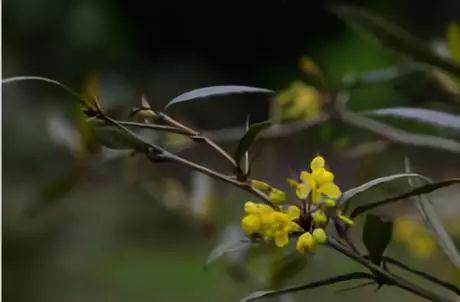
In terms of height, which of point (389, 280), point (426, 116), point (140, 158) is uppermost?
point (140, 158)

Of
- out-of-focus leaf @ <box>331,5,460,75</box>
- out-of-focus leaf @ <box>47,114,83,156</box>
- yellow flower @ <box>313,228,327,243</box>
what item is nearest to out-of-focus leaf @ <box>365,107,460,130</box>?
out-of-focus leaf @ <box>331,5,460,75</box>

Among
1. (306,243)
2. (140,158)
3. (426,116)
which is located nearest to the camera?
(306,243)

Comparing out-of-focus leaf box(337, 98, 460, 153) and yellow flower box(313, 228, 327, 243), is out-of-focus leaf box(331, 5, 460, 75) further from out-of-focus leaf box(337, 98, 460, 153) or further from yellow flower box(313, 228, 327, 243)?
yellow flower box(313, 228, 327, 243)

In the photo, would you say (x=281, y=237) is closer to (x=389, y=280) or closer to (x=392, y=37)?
(x=389, y=280)

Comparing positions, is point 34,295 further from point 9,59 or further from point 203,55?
point 203,55

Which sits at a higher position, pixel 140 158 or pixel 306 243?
pixel 140 158

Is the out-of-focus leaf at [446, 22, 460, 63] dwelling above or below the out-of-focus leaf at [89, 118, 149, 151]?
above

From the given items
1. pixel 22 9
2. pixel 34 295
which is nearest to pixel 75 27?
pixel 22 9

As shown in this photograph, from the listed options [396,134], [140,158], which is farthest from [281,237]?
[140,158]
